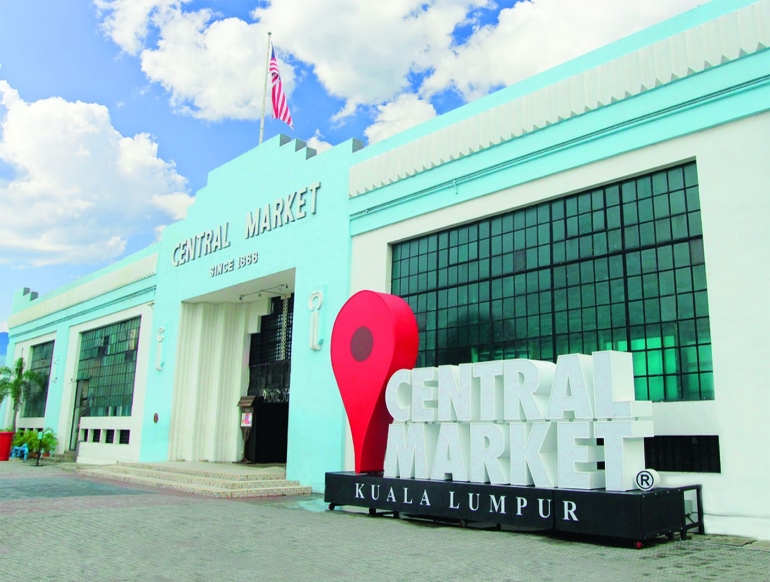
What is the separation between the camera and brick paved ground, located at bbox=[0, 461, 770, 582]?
320 inches

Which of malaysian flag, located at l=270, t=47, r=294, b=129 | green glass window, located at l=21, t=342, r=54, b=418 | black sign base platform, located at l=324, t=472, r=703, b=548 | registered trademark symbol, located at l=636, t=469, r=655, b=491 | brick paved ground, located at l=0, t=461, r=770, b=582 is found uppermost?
malaysian flag, located at l=270, t=47, r=294, b=129

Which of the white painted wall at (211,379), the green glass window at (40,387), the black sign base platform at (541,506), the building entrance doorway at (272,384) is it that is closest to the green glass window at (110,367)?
the white painted wall at (211,379)

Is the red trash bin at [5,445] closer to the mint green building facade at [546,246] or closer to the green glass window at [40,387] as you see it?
the green glass window at [40,387]

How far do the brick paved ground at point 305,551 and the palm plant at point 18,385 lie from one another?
26.4 metres

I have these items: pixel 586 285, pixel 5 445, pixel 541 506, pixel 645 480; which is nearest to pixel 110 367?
Answer: pixel 5 445

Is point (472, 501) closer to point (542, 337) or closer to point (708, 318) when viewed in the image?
point (542, 337)

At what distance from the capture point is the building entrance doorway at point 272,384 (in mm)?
25000

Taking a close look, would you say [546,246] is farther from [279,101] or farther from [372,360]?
[279,101]

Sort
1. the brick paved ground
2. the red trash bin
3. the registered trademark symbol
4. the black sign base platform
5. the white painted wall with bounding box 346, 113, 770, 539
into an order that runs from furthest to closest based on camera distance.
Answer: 1. the red trash bin
2. the white painted wall with bounding box 346, 113, 770, 539
3. the registered trademark symbol
4. the black sign base platform
5. the brick paved ground

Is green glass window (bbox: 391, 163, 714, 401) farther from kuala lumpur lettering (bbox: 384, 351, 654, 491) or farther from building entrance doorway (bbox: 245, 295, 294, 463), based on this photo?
building entrance doorway (bbox: 245, 295, 294, 463)

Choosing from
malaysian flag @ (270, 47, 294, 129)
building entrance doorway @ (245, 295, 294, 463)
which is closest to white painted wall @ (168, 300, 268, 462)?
building entrance doorway @ (245, 295, 294, 463)

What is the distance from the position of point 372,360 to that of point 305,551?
5.73m

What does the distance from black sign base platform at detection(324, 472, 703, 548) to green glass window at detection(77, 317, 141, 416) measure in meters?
19.3

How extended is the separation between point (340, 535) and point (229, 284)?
14.3 meters
